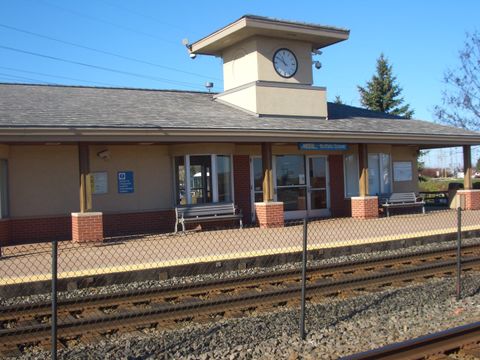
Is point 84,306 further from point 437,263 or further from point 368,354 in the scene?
point 437,263

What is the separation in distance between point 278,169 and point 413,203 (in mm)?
5153

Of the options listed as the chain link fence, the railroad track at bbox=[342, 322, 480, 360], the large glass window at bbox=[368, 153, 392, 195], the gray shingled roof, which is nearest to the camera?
the railroad track at bbox=[342, 322, 480, 360]

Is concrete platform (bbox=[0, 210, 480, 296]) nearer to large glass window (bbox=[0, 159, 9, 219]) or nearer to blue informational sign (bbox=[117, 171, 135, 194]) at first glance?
large glass window (bbox=[0, 159, 9, 219])

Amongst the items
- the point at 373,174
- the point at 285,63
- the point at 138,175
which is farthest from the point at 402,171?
the point at 138,175

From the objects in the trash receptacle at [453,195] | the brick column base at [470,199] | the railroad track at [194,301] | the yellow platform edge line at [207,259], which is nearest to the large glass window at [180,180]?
the yellow platform edge line at [207,259]

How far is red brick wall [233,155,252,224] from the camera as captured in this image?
17406 mm

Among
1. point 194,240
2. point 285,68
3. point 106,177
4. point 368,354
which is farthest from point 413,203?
point 368,354

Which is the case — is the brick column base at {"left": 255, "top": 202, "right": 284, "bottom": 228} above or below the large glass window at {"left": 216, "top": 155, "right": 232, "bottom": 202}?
below

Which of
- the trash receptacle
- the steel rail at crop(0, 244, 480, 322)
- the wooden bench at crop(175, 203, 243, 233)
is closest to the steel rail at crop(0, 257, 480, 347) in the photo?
the steel rail at crop(0, 244, 480, 322)

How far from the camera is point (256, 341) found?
6715 mm

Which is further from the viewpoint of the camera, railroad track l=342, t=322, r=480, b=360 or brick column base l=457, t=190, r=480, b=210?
brick column base l=457, t=190, r=480, b=210

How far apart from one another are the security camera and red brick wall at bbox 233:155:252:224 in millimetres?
3983

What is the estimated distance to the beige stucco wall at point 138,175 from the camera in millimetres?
15641

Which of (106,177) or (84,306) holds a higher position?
(106,177)
